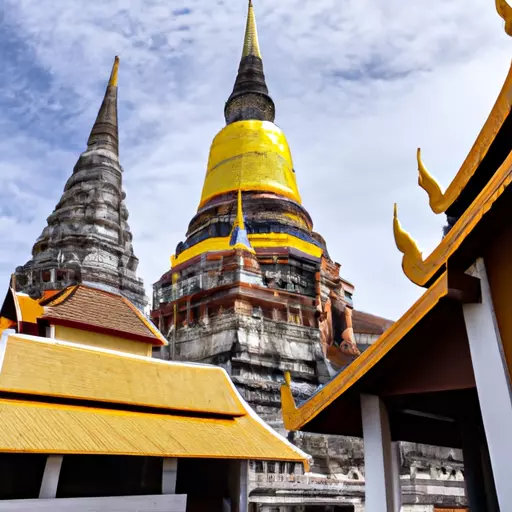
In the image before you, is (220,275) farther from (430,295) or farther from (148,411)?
(430,295)

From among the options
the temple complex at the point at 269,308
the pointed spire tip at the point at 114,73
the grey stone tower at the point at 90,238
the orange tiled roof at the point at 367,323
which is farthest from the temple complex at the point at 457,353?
the pointed spire tip at the point at 114,73

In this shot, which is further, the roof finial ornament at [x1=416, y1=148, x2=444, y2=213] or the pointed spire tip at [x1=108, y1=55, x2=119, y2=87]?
the pointed spire tip at [x1=108, y1=55, x2=119, y2=87]

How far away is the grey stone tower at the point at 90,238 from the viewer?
1850 cm

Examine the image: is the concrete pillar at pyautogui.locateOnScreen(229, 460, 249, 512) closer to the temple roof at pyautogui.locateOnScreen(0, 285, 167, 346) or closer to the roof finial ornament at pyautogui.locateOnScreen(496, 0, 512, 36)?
the temple roof at pyautogui.locateOnScreen(0, 285, 167, 346)

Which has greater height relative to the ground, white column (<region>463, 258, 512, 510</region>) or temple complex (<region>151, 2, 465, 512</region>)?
temple complex (<region>151, 2, 465, 512</region>)

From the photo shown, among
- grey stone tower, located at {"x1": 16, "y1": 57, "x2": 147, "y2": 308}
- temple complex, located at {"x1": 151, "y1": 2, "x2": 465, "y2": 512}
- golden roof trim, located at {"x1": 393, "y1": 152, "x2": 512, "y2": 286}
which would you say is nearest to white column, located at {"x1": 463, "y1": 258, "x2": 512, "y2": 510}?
golden roof trim, located at {"x1": 393, "y1": 152, "x2": 512, "y2": 286}

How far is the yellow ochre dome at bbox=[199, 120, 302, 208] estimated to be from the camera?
23.8 m

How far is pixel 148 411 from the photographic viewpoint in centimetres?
762

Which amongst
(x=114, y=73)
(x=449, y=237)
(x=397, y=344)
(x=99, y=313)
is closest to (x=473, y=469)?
(x=397, y=344)

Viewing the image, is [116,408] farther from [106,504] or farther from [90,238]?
[90,238]

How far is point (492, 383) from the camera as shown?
2.84 metres

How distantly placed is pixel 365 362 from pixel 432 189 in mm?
1447

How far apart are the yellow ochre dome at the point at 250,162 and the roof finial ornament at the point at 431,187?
19.3 meters

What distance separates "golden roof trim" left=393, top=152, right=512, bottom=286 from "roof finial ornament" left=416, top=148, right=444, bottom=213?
0.50 metres
